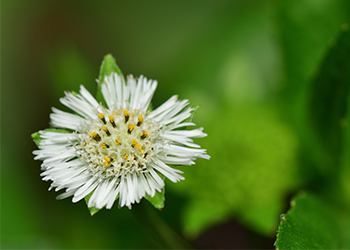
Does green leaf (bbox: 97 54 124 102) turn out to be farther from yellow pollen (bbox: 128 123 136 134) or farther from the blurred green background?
the blurred green background

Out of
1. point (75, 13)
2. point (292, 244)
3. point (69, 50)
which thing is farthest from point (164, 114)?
point (75, 13)

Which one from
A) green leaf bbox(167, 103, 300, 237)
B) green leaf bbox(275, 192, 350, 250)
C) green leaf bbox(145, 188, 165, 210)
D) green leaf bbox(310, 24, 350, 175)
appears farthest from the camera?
green leaf bbox(167, 103, 300, 237)

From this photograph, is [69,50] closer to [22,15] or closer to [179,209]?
[22,15]

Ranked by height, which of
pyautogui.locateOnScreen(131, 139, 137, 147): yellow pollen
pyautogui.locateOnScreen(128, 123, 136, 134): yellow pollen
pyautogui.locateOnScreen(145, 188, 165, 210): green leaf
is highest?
pyautogui.locateOnScreen(128, 123, 136, 134): yellow pollen

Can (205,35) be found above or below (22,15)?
below

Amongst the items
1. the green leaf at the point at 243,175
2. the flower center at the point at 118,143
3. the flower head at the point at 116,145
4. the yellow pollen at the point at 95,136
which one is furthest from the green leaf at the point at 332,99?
the yellow pollen at the point at 95,136

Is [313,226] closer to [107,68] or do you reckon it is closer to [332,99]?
[332,99]

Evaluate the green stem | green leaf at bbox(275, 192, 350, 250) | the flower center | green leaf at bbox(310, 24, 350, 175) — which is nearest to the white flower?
the flower center

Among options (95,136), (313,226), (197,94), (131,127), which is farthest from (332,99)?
(95,136)
